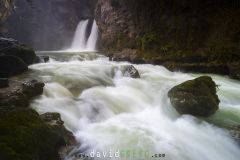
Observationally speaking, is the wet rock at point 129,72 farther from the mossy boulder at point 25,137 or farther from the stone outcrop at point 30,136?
the mossy boulder at point 25,137

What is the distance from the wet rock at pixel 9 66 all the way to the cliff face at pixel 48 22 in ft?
58.0

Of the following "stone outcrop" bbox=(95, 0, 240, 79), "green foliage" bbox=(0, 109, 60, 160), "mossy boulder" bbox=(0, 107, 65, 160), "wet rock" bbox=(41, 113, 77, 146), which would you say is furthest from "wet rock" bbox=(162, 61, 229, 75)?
"green foliage" bbox=(0, 109, 60, 160)

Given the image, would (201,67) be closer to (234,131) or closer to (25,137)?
(234,131)

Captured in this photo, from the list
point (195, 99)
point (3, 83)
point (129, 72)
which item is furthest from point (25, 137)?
point (129, 72)

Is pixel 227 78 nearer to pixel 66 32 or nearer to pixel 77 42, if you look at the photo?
pixel 77 42

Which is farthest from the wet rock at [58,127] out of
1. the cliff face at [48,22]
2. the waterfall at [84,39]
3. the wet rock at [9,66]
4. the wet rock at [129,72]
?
the cliff face at [48,22]

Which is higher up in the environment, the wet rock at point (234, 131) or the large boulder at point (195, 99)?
the large boulder at point (195, 99)

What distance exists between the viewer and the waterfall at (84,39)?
23938 millimetres

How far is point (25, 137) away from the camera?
4293mm

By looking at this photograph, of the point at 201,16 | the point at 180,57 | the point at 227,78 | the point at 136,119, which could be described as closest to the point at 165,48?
the point at 180,57

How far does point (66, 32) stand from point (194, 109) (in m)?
23.3

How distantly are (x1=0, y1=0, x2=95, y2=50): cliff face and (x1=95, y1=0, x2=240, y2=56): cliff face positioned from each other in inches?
396

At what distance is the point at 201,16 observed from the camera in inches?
583

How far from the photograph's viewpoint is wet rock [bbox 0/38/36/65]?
11.5 m
